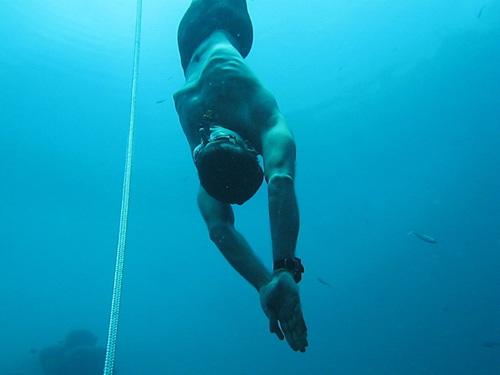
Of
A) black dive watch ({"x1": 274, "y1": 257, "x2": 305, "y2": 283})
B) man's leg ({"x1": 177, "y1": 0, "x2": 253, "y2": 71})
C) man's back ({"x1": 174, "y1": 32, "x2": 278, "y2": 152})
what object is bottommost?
black dive watch ({"x1": 274, "y1": 257, "x2": 305, "y2": 283})

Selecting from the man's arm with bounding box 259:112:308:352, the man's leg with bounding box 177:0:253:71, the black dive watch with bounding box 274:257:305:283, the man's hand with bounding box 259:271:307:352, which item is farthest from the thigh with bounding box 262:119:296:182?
the man's leg with bounding box 177:0:253:71

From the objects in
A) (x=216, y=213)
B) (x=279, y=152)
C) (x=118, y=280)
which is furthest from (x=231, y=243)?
(x=118, y=280)

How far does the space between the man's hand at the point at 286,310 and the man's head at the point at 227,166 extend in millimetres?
682

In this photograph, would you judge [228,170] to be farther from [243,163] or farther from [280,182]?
[280,182]

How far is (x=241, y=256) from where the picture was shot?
2592 mm

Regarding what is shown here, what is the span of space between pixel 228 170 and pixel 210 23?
2.50m

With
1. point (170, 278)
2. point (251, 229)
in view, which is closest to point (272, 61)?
point (251, 229)

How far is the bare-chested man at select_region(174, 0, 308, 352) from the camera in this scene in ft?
6.70

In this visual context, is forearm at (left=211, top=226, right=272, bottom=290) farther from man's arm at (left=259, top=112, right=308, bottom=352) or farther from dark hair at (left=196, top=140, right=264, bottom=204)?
dark hair at (left=196, top=140, right=264, bottom=204)

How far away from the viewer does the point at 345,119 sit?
35.6 metres

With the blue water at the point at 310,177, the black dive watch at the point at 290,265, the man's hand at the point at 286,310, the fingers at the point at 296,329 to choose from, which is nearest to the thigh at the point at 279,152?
the black dive watch at the point at 290,265

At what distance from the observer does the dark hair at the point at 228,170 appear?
2.31 metres

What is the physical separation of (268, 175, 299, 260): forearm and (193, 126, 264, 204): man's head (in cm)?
24

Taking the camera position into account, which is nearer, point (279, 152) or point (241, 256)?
point (279, 152)
